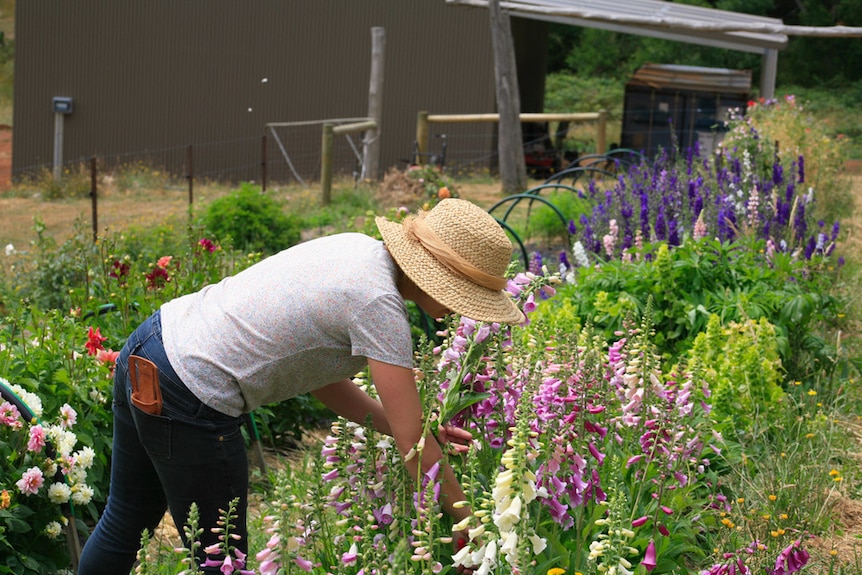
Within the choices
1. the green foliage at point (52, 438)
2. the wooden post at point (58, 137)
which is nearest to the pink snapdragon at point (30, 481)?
the green foliage at point (52, 438)

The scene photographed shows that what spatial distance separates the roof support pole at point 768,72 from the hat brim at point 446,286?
1194 cm

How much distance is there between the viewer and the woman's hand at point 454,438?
2.22 metres

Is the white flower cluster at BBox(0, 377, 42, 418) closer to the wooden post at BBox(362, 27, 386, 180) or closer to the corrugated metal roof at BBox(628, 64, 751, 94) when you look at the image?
the wooden post at BBox(362, 27, 386, 180)

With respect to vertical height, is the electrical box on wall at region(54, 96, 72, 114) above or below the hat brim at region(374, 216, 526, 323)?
below

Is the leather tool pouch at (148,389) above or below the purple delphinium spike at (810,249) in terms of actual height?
above

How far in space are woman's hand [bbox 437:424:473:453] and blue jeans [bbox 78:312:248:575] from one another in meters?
0.55

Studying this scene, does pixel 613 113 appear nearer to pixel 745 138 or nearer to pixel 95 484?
pixel 745 138

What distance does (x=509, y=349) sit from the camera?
2.52 metres

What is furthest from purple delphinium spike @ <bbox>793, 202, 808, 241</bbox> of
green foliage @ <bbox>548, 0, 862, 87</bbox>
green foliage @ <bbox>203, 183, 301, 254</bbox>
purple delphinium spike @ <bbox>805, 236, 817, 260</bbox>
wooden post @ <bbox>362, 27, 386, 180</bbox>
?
green foliage @ <bbox>548, 0, 862, 87</bbox>

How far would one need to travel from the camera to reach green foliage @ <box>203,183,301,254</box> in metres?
→ 8.38

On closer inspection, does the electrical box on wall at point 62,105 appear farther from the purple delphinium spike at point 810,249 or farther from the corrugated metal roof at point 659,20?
the purple delphinium spike at point 810,249

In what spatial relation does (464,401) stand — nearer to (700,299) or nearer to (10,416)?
(10,416)

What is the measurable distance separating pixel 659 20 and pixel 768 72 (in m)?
2.01

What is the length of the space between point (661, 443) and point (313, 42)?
16.1 meters
